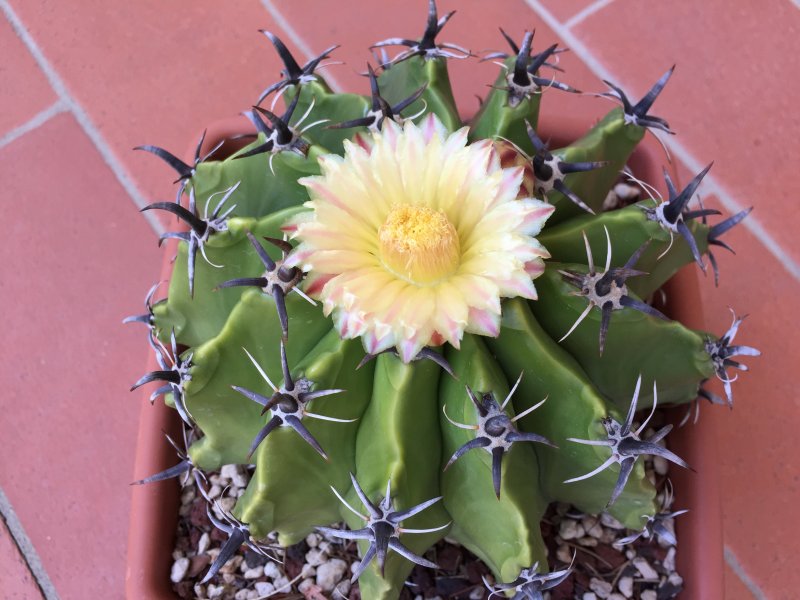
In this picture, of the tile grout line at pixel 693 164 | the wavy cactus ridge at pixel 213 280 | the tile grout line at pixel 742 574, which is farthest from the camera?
the tile grout line at pixel 693 164

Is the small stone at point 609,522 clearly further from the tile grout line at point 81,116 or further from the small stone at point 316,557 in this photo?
the tile grout line at point 81,116

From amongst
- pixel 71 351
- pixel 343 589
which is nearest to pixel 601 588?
pixel 343 589

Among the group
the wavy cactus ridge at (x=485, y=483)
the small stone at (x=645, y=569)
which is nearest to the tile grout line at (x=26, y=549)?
the wavy cactus ridge at (x=485, y=483)

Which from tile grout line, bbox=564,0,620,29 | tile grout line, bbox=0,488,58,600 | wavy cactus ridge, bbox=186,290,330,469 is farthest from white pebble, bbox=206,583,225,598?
tile grout line, bbox=564,0,620,29

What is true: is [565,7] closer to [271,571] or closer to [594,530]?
[594,530]

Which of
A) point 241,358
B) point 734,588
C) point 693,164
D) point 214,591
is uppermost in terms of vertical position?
point 241,358

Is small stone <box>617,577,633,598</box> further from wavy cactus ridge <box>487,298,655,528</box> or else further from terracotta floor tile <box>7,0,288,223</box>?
terracotta floor tile <box>7,0,288,223</box>

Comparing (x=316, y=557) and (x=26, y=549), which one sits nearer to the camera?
(x=316, y=557)
